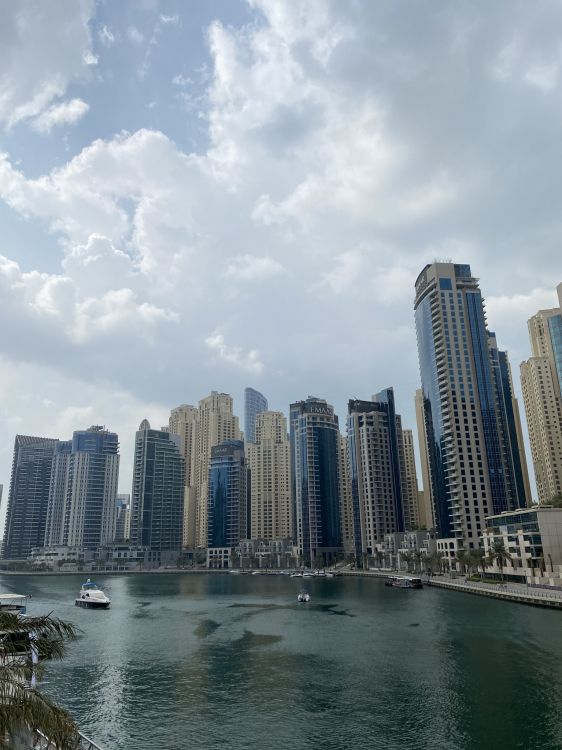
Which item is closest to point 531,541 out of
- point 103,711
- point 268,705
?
point 268,705

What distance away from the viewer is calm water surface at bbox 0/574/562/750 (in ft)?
137

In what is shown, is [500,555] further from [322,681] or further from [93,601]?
[322,681]

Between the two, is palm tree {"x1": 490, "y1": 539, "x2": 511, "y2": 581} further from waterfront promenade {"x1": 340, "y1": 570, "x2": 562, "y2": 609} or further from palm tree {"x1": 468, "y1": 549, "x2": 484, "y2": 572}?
palm tree {"x1": 468, "y1": 549, "x2": 484, "y2": 572}

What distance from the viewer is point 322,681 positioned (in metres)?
56.3

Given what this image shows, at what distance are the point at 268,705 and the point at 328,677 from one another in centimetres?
1098

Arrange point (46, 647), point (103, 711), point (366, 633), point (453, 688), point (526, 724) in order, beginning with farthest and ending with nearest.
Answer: point (366, 633), point (453, 688), point (103, 711), point (526, 724), point (46, 647)

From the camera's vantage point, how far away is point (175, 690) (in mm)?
54469

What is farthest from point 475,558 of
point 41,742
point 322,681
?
point 41,742

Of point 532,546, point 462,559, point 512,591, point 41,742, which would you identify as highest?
point 532,546

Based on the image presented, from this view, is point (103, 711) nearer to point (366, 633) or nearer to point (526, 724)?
point (526, 724)

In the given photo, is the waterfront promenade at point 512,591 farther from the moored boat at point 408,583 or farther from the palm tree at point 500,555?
the palm tree at point 500,555

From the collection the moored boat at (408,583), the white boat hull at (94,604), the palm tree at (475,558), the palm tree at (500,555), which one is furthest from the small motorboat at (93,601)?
the palm tree at (475,558)

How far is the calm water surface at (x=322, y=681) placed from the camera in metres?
41.7

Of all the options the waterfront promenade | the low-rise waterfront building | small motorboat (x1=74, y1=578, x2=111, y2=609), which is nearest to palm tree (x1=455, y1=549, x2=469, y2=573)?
the waterfront promenade
